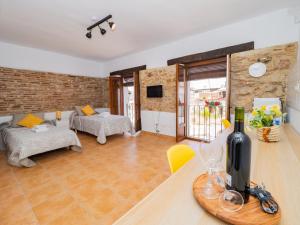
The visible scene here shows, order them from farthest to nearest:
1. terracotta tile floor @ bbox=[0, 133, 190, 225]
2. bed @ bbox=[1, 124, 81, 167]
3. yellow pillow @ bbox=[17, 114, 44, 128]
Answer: yellow pillow @ bbox=[17, 114, 44, 128] → bed @ bbox=[1, 124, 81, 167] → terracotta tile floor @ bbox=[0, 133, 190, 225]

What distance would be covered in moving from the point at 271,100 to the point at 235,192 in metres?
2.69

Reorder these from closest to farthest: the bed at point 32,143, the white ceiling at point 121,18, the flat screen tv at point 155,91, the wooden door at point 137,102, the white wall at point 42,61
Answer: the white ceiling at point 121,18 → the bed at point 32,143 → the white wall at point 42,61 → the flat screen tv at point 155,91 → the wooden door at point 137,102

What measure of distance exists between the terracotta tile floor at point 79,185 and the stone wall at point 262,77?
84.5 inches

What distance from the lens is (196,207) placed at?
1.93 ft

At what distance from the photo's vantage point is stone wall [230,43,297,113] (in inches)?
110

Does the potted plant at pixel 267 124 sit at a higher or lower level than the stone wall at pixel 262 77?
lower

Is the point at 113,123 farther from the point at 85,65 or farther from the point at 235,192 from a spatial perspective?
the point at 235,192

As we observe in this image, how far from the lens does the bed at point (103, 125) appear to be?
161 inches

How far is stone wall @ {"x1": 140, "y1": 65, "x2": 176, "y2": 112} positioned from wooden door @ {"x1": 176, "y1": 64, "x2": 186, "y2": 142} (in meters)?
0.26

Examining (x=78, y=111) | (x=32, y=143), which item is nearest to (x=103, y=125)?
(x=32, y=143)

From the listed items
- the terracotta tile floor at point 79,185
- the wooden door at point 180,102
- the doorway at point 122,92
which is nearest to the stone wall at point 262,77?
the wooden door at point 180,102

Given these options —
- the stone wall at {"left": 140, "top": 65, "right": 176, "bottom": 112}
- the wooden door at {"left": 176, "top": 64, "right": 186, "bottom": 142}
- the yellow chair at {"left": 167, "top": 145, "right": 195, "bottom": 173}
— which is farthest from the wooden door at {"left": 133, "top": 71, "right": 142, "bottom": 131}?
the yellow chair at {"left": 167, "top": 145, "right": 195, "bottom": 173}

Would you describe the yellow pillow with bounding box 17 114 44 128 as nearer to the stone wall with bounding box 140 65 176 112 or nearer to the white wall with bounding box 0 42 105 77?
the white wall with bounding box 0 42 105 77

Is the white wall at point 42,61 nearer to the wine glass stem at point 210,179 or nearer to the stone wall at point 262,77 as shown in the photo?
the stone wall at point 262,77
